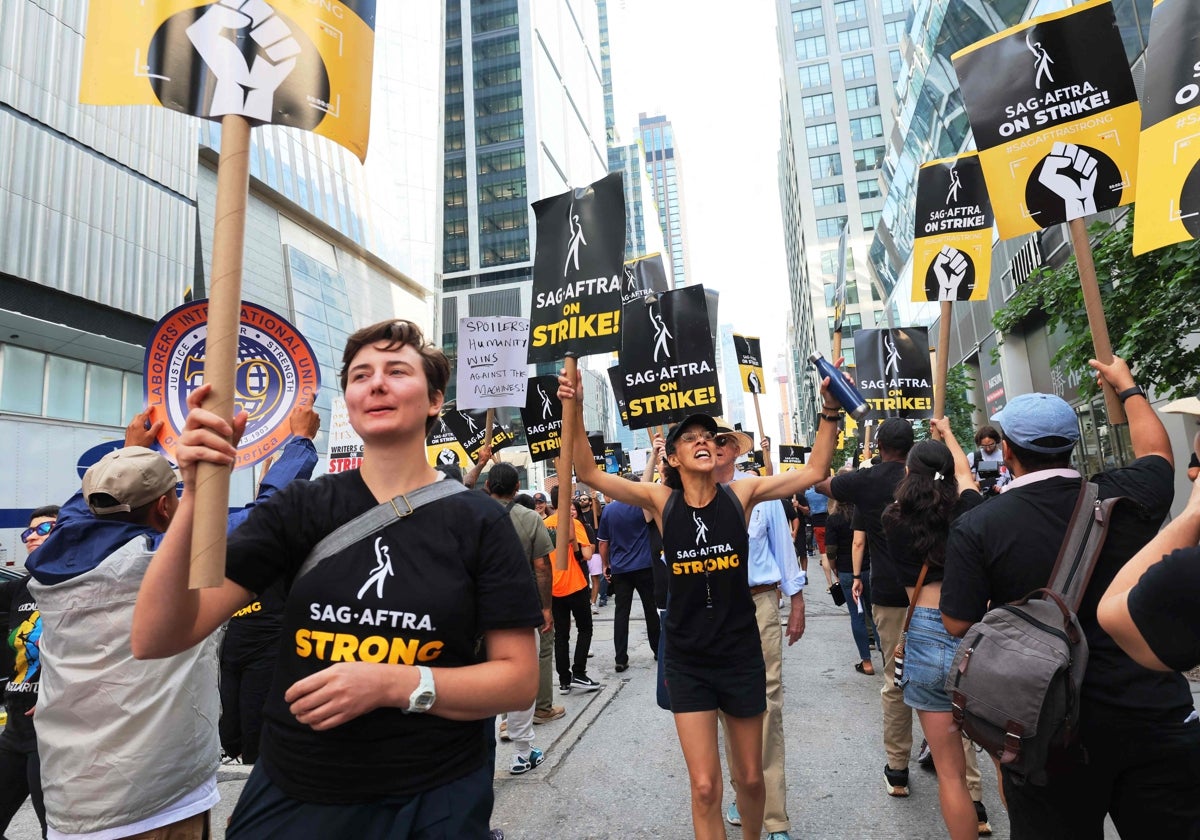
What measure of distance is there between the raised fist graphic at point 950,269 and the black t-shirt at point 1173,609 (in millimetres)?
4668

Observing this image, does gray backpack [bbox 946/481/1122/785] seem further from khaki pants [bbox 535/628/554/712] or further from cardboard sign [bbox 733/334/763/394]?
cardboard sign [bbox 733/334/763/394]

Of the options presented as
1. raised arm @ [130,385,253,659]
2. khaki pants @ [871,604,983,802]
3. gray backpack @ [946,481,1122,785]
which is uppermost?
raised arm @ [130,385,253,659]

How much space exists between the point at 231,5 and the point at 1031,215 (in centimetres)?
389

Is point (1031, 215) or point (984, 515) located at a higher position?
point (1031, 215)

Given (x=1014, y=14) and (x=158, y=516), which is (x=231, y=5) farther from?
(x=1014, y=14)

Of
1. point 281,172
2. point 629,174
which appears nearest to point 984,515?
point 281,172

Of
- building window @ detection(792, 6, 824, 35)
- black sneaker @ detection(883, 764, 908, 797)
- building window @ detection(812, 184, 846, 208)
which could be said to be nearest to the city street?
black sneaker @ detection(883, 764, 908, 797)

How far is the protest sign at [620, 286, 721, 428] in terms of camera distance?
6230mm

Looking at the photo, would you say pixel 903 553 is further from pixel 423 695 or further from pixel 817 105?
pixel 817 105

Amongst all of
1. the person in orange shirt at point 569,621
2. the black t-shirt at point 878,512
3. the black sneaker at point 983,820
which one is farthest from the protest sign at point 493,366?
the black sneaker at point 983,820

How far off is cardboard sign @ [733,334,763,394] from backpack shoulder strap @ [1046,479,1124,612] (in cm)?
733

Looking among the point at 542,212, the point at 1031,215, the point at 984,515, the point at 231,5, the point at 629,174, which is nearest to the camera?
the point at 231,5

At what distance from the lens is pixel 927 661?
11.7ft

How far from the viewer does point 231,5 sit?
6.61ft
